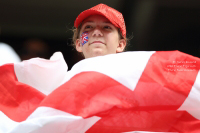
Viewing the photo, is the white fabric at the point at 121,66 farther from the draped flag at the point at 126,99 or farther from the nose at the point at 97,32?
the nose at the point at 97,32

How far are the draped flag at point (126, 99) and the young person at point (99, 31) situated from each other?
38 centimetres

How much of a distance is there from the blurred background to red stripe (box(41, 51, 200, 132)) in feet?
6.44

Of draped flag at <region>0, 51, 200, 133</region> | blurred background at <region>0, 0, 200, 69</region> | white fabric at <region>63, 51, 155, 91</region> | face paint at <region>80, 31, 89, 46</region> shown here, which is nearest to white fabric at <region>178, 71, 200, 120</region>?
draped flag at <region>0, 51, 200, 133</region>

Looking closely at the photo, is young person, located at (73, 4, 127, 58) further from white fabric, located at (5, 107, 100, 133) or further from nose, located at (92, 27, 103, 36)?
white fabric, located at (5, 107, 100, 133)

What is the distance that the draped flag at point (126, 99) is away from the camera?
0.78 m

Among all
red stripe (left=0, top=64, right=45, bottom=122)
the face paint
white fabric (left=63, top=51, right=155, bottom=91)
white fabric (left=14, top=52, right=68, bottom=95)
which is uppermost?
the face paint

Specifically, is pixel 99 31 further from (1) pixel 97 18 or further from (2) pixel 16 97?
(2) pixel 16 97

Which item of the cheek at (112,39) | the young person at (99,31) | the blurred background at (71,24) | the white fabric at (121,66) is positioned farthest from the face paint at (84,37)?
the blurred background at (71,24)

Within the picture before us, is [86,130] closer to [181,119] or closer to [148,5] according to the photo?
[181,119]

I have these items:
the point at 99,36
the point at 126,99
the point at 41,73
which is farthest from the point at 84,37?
the point at 126,99

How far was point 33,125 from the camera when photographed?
0.75 metres

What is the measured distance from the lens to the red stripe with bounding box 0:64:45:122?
964 mm

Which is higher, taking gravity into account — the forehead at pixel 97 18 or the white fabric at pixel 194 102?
the forehead at pixel 97 18

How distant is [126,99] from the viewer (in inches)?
32.0
